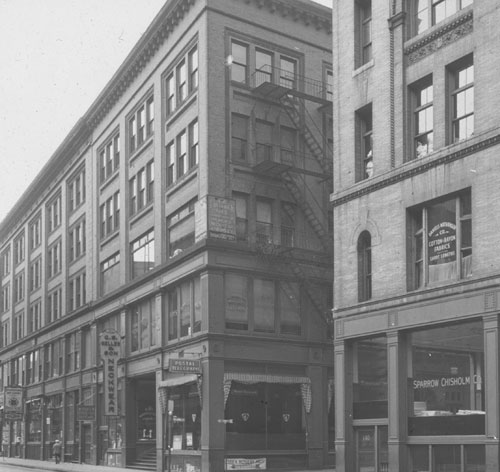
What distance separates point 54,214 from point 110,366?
74.6ft

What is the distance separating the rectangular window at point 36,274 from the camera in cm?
6888

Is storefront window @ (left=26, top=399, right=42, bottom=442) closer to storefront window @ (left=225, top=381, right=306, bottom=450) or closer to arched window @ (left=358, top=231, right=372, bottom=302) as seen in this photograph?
storefront window @ (left=225, top=381, right=306, bottom=450)

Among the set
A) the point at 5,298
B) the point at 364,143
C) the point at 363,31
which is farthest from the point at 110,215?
the point at 5,298

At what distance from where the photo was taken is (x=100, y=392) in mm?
50094

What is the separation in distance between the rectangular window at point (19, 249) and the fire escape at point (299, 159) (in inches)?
1569

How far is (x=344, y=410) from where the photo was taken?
28375 millimetres

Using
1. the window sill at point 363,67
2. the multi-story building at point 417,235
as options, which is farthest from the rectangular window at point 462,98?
the window sill at point 363,67

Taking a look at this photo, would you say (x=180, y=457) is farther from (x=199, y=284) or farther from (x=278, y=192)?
(x=278, y=192)

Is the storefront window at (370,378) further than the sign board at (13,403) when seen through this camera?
No

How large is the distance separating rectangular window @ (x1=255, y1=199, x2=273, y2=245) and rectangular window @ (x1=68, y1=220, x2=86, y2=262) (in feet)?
67.2

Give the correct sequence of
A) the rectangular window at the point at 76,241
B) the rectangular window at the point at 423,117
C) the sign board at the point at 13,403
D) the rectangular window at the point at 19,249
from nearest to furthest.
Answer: the rectangular window at the point at 423,117 < the rectangular window at the point at 76,241 < the sign board at the point at 13,403 < the rectangular window at the point at 19,249

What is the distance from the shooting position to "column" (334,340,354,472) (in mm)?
28109

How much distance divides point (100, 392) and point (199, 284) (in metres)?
15.4

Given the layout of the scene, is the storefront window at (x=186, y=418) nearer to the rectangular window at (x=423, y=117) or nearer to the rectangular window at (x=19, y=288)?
the rectangular window at (x=423, y=117)
